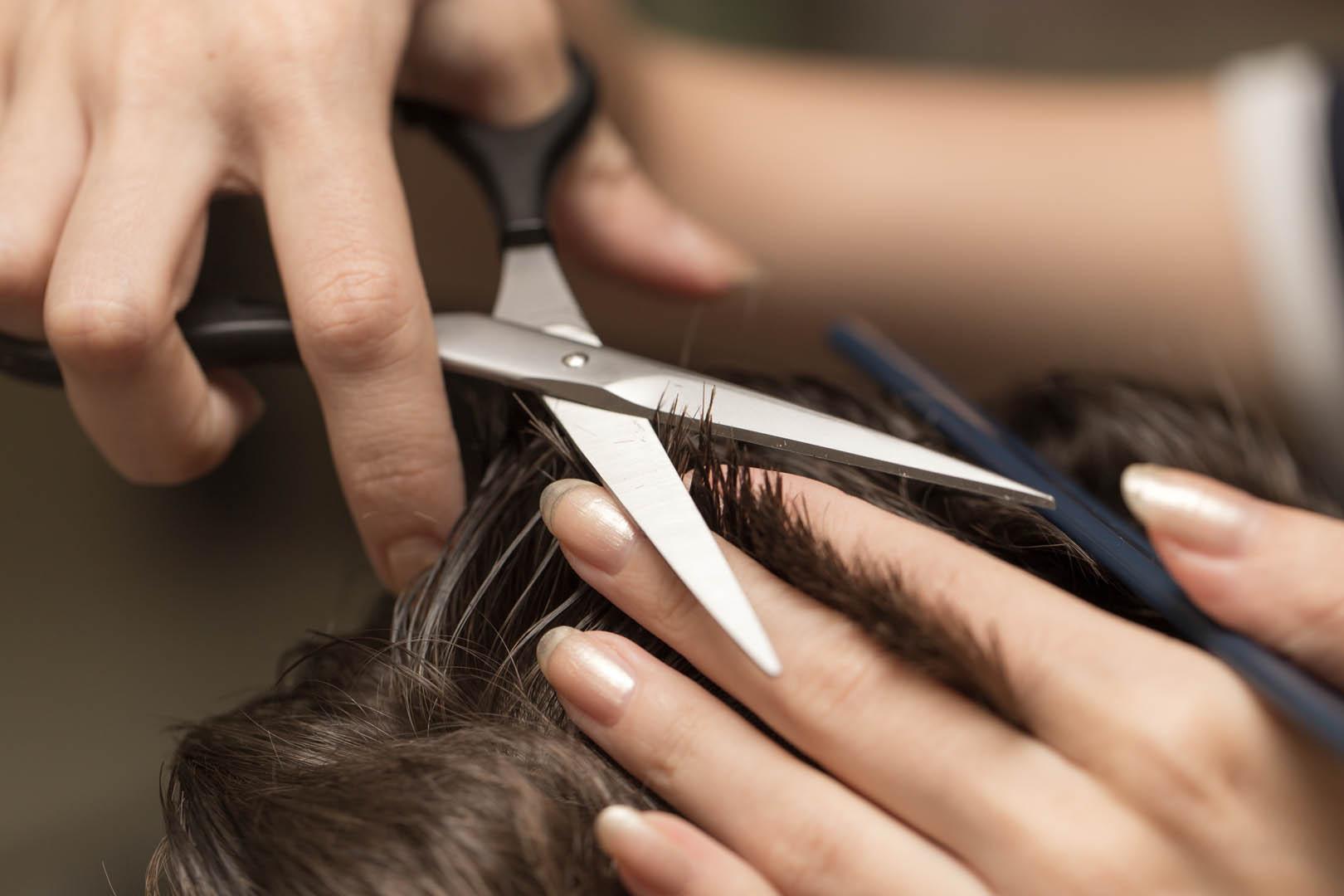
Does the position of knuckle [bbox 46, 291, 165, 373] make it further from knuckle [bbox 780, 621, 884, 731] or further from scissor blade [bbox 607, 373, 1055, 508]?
knuckle [bbox 780, 621, 884, 731]

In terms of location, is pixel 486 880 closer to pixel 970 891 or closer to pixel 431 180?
pixel 970 891

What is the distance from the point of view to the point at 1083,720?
0.45 m

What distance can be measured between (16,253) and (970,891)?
0.58 m

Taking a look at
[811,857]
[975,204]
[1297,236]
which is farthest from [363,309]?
[1297,236]

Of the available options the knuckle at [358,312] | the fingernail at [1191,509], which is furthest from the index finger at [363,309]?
the fingernail at [1191,509]

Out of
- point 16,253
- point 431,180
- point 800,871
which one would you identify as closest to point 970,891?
point 800,871

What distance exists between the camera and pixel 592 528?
0.50m

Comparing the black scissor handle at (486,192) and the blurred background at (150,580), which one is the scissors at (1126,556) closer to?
the black scissor handle at (486,192)

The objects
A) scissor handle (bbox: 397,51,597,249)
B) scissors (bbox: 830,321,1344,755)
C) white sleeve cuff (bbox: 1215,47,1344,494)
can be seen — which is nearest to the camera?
scissors (bbox: 830,321,1344,755)

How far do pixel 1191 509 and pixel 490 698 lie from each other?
35 centimetres

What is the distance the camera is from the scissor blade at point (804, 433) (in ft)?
1.71

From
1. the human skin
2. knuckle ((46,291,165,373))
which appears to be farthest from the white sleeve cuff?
knuckle ((46,291,165,373))

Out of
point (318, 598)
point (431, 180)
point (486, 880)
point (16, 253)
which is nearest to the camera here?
point (486, 880)

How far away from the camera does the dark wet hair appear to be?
44 centimetres
